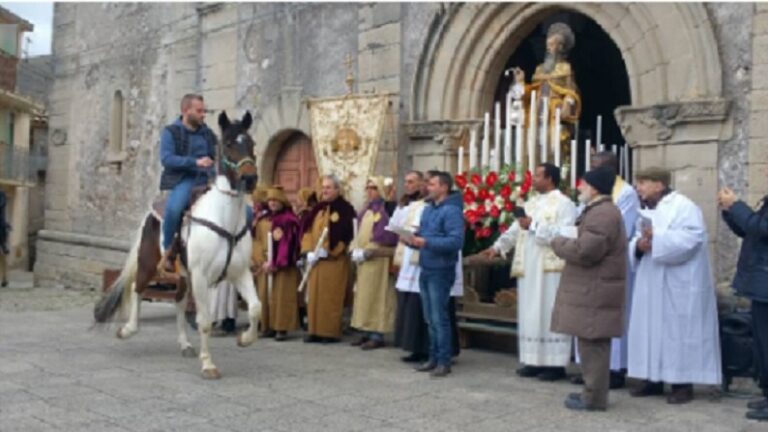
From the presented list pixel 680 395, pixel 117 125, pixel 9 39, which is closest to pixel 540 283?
pixel 680 395

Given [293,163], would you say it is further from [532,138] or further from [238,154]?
[238,154]

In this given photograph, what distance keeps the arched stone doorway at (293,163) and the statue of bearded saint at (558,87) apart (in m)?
3.65

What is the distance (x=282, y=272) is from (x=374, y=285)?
118cm

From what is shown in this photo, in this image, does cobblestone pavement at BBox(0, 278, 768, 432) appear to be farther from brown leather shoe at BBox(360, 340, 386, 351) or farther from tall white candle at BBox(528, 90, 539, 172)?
tall white candle at BBox(528, 90, 539, 172)

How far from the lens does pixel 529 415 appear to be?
5535mm

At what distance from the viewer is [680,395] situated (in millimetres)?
6078

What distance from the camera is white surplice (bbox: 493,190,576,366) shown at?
6758mm

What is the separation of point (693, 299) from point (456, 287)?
2.08 metres

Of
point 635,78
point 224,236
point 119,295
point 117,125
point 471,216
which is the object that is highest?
point 117,125

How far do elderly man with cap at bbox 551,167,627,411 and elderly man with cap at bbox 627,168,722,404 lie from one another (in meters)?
0.61

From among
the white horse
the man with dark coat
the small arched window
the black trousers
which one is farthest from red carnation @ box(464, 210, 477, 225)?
the small arched window

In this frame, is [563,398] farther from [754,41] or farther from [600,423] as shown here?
[754,41]

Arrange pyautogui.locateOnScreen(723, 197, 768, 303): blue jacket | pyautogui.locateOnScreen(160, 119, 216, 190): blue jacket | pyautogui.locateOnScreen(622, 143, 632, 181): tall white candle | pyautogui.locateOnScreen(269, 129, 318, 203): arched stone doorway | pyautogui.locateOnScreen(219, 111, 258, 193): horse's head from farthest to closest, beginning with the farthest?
pyautogui.locateOnScreen(269, 129, 318, 203): arched stone doorway
pyautogui.locateOnScreen(622, 143, 632, 181): tall white candle
pyautogui.locateOnScreen(160, 119, 216, 190): blue jacket
pyautogui.locateOnScreen(219, 111, 258, 193): horse's head
pyautogui.locateOnScreen(723, 197, 768, 303): blue jacket

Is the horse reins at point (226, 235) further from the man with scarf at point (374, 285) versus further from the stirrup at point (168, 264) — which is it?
the man with scarf at point (374, 285)
